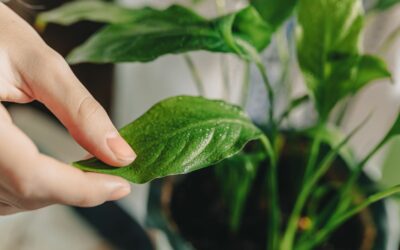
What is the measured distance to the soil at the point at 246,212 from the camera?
1.94 feet

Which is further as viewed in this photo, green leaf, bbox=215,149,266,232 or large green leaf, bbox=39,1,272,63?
green leaf, bbox=215,149,266,232

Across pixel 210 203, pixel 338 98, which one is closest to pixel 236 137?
pixel 338 98

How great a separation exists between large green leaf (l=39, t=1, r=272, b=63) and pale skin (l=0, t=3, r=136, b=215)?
83mm

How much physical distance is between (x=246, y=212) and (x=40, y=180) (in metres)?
0.40

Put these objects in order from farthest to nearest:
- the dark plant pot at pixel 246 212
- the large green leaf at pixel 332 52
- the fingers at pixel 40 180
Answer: the dark plant pot at pixel 246 212 → the large green leaf at pixel 332 52 → the fingers at pixel 40 180

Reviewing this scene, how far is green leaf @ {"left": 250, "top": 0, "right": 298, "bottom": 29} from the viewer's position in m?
0.47

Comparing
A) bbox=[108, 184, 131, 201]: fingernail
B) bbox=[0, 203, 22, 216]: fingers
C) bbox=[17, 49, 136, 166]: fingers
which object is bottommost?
bbox=[0, 203, 22, 216]: fingers

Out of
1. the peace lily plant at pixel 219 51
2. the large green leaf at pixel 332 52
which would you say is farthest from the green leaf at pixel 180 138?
the large green leaf at pixel 332 52

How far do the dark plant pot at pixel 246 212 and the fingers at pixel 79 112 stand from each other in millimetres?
240

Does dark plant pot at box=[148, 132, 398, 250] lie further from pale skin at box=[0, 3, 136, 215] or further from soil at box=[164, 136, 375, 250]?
pale skin at box=[0, 3, 136, 215]

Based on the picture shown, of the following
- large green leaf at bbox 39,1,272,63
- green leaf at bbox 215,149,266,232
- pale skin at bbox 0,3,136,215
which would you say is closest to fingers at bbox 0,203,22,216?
pale skin at bbox 0,3,136,215

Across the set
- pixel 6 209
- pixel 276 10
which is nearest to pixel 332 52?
pixel 276 10

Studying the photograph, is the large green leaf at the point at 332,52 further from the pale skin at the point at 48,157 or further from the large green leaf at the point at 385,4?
the pale skin at the point at 48,157

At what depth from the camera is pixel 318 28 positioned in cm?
44
